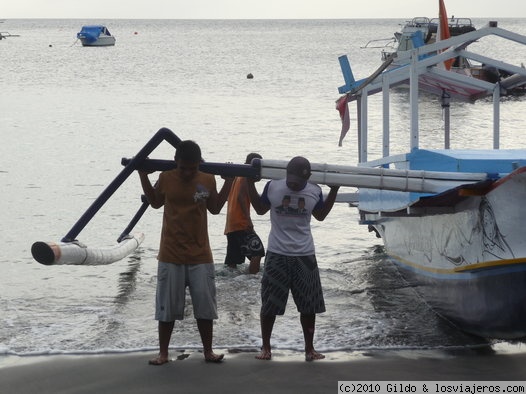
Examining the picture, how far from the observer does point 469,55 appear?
1008 centimetres

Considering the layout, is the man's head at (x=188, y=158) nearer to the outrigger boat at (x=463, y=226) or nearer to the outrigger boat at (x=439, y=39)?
the outrigger boat at (x=463, y=226)

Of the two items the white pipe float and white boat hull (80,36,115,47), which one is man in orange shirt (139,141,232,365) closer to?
the white pipe float

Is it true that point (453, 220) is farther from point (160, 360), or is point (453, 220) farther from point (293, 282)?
point (160, 360)

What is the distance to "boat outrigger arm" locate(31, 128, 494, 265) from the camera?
6984mm

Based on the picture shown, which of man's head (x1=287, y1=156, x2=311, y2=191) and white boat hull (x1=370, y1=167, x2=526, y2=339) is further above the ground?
man's head (x1=287, y1=156, x2=311, y2=191)

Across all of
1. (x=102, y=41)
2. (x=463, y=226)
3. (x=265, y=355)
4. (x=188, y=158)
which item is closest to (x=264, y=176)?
(x=188, y=158)

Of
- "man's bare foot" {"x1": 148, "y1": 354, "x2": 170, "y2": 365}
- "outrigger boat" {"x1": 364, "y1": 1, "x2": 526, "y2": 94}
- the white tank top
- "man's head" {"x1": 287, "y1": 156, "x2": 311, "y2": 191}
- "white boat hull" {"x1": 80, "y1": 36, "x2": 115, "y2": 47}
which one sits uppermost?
"white boat hull" {"x1": 80, "y1": 36, "x2": 115, "y2": 47}

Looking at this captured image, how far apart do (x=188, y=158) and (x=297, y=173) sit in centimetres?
76

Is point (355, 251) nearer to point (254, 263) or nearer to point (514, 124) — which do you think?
point (254, 263)

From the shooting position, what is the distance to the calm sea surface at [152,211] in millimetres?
8609

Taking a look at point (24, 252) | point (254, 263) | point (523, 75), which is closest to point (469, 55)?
point (523, 75)

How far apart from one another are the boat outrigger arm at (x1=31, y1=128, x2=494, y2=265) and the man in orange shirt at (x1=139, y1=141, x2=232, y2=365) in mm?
191

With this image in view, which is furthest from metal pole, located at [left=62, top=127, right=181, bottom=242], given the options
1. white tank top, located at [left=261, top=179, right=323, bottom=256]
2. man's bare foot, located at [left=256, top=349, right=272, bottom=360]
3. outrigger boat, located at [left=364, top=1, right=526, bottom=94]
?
outrigger boat, located at [left=364, top=1, right=526, bottom=94]

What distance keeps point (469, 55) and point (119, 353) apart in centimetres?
475
